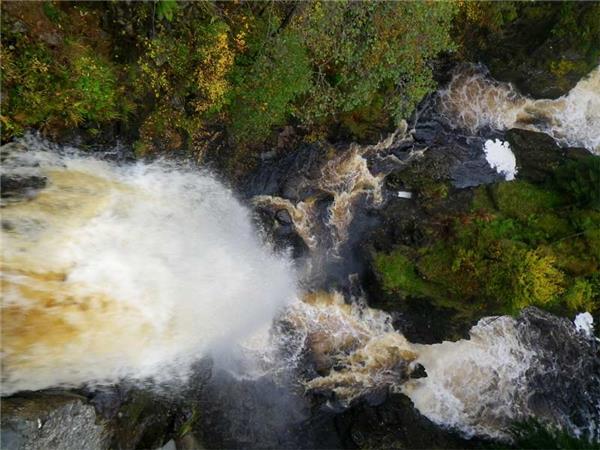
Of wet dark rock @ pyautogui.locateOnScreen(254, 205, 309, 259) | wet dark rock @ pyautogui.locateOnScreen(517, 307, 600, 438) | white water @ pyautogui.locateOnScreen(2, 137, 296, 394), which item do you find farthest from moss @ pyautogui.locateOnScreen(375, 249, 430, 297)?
wet dark rock @ pyautogui.locateOnScreen(517, 307, 600, 438)

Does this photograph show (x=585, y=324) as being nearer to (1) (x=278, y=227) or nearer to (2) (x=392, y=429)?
(2) (x=392, y=429)

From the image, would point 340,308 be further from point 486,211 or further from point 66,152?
point 66,152

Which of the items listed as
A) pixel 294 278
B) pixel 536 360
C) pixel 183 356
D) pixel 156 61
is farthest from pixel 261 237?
pixel 536 360

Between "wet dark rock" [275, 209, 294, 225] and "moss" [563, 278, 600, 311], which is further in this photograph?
"wet dark rock" [275, 209, 294, 225]

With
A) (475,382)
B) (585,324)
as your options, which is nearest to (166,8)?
(475,382)

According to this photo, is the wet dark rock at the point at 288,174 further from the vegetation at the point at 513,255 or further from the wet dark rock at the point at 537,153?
the wet dark rock at the point at 537,153

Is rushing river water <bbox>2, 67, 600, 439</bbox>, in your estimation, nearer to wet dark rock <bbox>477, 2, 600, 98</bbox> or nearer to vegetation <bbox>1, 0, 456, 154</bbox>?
wet dark rock <bbox>477, 2, 600, 98</bbox>
